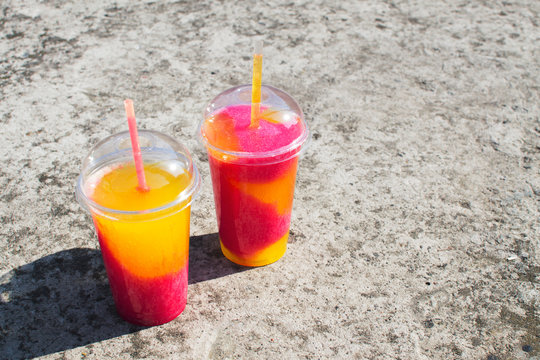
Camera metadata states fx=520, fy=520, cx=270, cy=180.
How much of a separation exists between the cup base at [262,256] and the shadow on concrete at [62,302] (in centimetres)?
3

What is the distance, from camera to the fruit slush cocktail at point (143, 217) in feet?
4.90

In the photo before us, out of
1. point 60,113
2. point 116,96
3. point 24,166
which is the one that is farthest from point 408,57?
point 24,166

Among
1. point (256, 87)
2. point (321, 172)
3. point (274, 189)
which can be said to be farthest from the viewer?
point (321, 172)

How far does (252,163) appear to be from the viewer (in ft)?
5.53

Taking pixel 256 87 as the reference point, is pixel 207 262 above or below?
below

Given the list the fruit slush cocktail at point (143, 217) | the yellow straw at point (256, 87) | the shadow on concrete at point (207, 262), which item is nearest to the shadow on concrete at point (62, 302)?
the shadow on concrete at point (207, 262)

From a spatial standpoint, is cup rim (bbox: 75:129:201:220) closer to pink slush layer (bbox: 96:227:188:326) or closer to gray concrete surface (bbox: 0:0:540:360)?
pink slush layer (bbox: 96:227:188:326)

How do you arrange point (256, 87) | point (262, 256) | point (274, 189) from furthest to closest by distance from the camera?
point (262, 256) → point (274, 189) → point (256, 87)

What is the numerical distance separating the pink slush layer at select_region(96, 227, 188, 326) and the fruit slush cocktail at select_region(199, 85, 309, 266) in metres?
0.27

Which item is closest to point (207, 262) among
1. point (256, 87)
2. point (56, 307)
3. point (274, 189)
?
point (274, 189)

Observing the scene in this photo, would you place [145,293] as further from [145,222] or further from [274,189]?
[274,189]

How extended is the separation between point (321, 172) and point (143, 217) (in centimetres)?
118

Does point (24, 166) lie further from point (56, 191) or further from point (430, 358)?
point (430, 358)

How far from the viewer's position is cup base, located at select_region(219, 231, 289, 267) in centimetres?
198
